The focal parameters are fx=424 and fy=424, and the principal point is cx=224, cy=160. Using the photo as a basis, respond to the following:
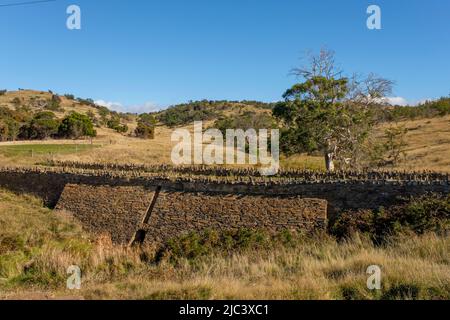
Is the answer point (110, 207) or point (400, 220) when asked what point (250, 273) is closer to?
point (400, 220)

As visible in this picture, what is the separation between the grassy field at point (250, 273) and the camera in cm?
618

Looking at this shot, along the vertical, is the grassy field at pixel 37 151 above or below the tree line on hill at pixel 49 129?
below

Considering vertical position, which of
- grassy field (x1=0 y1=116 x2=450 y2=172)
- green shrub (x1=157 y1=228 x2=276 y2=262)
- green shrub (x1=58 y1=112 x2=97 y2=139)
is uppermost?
green shrub (x1=58 y1=112 x2=97 y2=139)

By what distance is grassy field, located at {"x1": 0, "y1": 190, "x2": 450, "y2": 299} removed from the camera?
6.18 m

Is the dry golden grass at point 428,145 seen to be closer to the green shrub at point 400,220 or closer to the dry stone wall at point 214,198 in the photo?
the dry stone wall at point 214,198

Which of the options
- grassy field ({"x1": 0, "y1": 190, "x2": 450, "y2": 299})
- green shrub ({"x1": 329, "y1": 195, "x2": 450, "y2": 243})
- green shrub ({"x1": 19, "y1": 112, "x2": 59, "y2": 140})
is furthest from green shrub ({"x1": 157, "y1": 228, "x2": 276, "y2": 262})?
green shrub ({"x1": 19, "y1": 112, "x2": 59, "y2": 140})

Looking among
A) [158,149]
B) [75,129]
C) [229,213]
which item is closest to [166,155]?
[158,149]

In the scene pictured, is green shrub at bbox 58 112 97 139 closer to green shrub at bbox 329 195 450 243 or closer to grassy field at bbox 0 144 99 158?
grassy field at bbox 0 144 99 158

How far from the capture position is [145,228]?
1568 centimetres

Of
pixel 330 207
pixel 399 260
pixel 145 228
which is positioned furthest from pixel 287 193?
pixel 399 260

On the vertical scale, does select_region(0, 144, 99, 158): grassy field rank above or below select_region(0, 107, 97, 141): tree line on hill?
below

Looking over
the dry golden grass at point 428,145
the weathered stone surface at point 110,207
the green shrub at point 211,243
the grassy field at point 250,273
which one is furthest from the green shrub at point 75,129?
the green shrub at point 211,243
